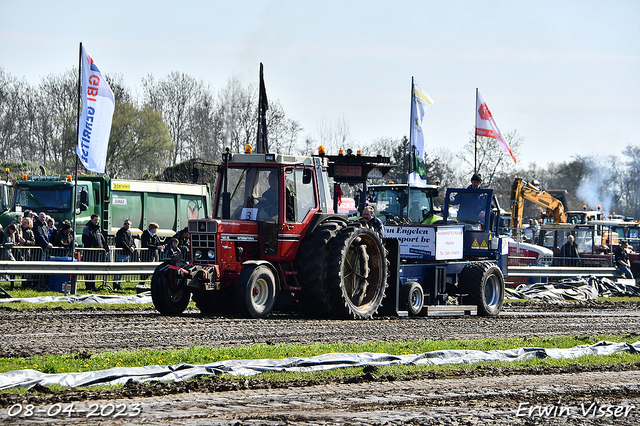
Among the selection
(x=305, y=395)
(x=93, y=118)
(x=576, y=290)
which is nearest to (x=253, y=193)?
(x=93, y=118)

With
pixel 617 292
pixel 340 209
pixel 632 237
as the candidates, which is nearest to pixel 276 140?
pixel 632 237

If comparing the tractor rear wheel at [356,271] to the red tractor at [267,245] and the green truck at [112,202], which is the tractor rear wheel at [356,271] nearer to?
the red tractor at [267,245]

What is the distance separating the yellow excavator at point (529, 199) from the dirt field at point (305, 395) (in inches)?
850

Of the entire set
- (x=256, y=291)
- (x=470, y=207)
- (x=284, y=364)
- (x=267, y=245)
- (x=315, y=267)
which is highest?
(x=470, y=207)

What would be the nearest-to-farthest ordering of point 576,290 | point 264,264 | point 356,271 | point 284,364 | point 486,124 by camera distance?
1. point 284,364
2. point 264,264
3. point 356,271
4. point 576,290
5. point 486,124

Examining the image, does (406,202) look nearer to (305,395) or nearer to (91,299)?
(91,299)

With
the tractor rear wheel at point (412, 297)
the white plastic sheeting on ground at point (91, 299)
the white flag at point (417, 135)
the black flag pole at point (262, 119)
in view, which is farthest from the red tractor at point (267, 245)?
the white flag at point (417, 135)

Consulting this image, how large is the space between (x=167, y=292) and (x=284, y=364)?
581 cm

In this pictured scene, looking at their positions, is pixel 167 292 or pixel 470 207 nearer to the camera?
pixel 167 292

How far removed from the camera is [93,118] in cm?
1827

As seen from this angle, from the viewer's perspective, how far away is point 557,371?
352 inches

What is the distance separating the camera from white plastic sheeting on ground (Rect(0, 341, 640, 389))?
7039 millimetres

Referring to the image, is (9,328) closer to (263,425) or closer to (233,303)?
(233,303)

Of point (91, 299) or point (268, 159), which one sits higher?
point (268, 159)
